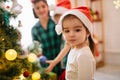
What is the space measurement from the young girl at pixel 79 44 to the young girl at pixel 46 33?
609 mm

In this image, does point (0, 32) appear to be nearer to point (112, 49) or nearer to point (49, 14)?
point (49, 14)

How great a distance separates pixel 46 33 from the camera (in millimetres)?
1849

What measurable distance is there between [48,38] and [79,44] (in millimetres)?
680

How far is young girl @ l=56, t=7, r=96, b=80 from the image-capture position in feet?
3.59

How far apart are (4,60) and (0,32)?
5.8 inches

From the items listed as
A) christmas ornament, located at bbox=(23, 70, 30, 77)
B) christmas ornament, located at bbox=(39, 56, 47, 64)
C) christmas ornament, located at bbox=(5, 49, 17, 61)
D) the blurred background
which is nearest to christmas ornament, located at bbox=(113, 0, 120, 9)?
the blurred background

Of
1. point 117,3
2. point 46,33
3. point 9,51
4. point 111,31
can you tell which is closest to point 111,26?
point 111,31

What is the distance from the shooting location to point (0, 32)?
→ 1.10m

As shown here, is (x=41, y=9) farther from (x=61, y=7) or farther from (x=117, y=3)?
(x=117, y=3)

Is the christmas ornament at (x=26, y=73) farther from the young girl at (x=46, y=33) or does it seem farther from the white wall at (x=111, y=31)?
the white wall at (x=111, y=31)

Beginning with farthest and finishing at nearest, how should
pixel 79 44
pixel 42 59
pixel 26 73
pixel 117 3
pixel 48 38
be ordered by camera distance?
pixel 117 3 → pixel 48 38 → pixel 42 59 → pixel 26 73 → pixel 79 44

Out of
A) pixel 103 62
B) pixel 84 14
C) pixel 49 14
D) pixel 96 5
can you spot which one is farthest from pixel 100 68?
pixel 84 14

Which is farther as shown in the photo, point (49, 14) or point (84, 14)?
point (49, 14)

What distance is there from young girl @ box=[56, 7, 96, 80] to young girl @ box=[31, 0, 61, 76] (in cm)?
61
